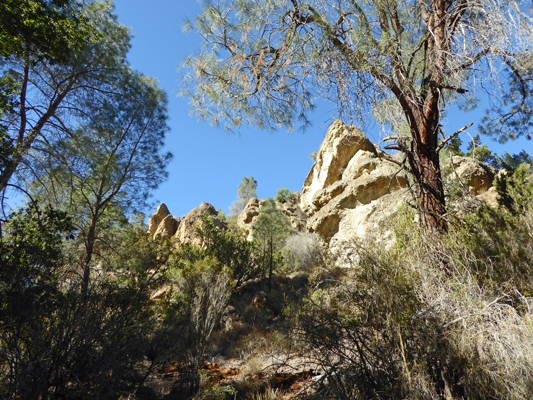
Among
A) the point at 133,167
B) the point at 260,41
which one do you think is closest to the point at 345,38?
the point at 260,41

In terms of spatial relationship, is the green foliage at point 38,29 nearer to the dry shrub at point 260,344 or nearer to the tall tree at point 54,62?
the tall tree at point 54,62

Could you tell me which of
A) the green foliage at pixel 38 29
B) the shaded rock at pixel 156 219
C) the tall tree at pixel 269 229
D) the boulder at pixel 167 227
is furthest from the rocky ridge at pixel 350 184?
the green foliage at pixel 38 29

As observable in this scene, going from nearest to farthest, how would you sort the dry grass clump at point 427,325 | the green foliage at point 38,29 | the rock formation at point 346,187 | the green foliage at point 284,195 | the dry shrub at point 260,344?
1. the dry grass clump at point 427,325
2. the green foliage at point 38,29
3. the dry shrub at point 260,344
4. the rock formation at point 346,187
5. the green foliage at point 284,195

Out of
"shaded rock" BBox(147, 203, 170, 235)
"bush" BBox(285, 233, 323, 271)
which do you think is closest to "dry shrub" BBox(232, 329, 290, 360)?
"bush" BBox(285, 233, 323, 271)

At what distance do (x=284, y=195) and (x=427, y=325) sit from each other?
2786 centimetres

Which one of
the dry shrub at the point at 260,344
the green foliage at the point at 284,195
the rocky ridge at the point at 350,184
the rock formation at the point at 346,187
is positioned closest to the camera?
the dry shrub at the point at 260,344

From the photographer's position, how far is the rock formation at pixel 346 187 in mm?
13008

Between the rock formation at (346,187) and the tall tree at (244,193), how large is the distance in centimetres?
2068

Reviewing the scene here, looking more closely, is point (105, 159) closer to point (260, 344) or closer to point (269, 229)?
point (260, 344)

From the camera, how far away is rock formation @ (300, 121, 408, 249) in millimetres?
13008

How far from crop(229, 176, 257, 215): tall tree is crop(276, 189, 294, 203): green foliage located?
799 centimetres

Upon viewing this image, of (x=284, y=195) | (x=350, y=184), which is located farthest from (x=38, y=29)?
(x=284, y=195)

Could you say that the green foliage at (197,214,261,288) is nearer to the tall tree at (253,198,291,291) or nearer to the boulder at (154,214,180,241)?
the tall tree at (253,198,291,291)

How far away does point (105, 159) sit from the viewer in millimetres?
5645
